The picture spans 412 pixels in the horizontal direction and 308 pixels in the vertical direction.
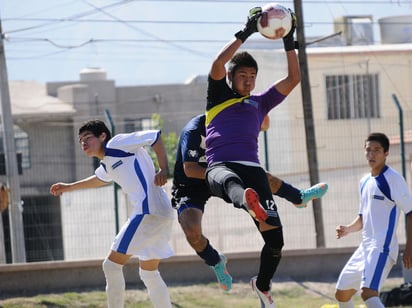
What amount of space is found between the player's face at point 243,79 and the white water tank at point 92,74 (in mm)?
36194

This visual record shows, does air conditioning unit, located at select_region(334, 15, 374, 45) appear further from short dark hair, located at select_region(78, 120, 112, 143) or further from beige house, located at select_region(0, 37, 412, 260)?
short dark hair, located at select_region(78, 120, 112, 143)

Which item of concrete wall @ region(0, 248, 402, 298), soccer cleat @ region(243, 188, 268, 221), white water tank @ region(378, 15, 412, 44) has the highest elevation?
white water tank @ region(378, 15, 412, 44)

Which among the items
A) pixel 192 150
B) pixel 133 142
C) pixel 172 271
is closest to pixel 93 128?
pixel 133 142

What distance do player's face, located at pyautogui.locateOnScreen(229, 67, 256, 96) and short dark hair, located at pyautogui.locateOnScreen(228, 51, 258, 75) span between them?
28mm

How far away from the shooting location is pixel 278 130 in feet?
53.9

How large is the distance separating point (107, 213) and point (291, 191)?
736 centimetres

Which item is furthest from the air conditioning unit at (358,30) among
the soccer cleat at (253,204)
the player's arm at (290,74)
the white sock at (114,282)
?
the soccer cleat at (253,204)

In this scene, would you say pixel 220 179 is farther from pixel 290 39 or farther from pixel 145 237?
pixel 145 237

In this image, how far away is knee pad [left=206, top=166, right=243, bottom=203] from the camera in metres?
7.46

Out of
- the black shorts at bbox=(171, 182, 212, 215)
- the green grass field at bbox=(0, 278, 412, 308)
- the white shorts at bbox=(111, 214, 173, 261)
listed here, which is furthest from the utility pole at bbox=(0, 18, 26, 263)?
the black shorts at bbox=(171, 182, 212, 215)

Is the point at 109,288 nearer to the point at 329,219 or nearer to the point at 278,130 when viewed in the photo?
the point at 278,130

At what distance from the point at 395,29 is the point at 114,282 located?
73.4 feet

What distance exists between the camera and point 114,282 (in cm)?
914

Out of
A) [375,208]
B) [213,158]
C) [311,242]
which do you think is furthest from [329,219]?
[213,158]
